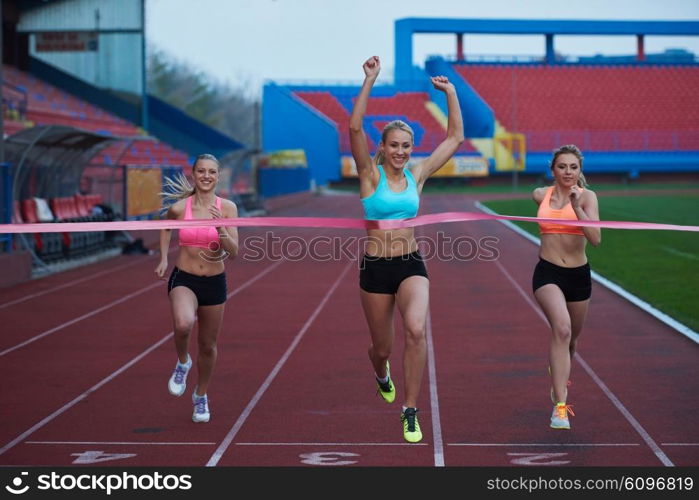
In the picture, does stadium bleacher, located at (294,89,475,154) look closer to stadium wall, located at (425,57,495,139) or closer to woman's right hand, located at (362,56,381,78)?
stadium wall, located at (425,57,495,139)

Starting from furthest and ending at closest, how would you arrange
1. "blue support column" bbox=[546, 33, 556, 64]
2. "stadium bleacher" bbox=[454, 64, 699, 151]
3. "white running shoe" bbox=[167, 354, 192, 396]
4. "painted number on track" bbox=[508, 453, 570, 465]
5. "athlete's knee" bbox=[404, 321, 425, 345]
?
1. "blue support column" bbox=[546, 33, 556, 64]
2. "stadium bleacher" bbox=[454, 64, 699, 151]
3. "white running shoe" bbox=[167, 354, 192, 396]
4. "athlete's knee" bbox=[404, 321, 425, 345]
5. "painted number on track" bbox=[508, 453, 570, 465]

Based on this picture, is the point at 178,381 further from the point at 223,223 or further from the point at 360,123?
the point at 360,123

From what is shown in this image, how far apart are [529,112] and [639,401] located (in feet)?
204

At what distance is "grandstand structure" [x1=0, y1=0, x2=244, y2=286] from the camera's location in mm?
20500

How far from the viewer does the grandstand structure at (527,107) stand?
64438 mm

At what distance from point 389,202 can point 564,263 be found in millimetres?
1411

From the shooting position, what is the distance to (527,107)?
69.4 m

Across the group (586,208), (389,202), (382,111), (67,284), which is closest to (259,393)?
(389,202)

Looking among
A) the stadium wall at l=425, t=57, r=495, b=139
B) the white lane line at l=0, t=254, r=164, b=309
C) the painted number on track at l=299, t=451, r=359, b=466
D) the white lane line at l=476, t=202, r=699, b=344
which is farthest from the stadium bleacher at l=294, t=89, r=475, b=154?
the painted number on track at l=299, t=451, r=359, b=466

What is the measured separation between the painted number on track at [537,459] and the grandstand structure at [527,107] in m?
57.2

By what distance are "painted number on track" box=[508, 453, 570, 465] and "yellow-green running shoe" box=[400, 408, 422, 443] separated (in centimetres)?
57

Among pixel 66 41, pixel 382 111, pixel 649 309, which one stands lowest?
pixel 649 309

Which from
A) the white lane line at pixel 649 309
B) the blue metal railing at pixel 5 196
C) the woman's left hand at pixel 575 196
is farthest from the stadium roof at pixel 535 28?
the woman's left hand at pixel 575 196

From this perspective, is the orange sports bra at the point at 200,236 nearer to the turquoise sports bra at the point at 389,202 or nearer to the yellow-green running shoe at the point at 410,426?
the turquoise sports bra at the point at 389,202
